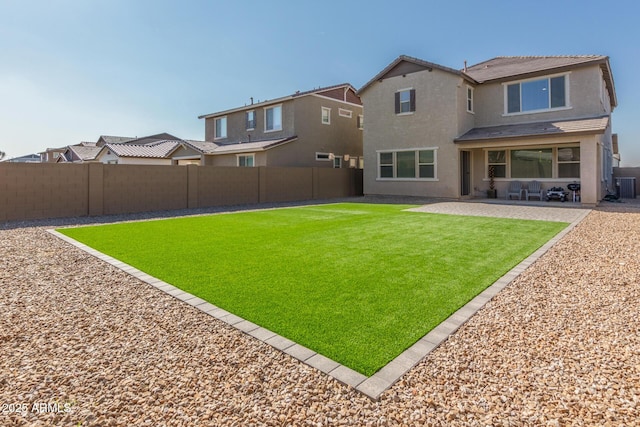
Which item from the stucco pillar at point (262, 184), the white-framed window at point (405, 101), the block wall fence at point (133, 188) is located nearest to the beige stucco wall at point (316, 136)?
the block wall fence at point (133, 188)

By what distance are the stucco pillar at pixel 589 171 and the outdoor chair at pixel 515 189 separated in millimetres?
2847

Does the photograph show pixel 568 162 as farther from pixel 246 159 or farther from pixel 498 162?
pixel 246 159

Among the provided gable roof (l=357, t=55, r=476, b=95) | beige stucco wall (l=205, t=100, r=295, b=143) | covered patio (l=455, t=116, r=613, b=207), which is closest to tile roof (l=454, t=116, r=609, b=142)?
covered patio (l=455, t=116, r=613, b=207)

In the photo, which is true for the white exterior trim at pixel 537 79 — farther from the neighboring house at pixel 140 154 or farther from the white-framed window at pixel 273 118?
the neighboring house at pixel 140 154

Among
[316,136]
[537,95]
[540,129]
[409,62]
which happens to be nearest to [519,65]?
[537,95]

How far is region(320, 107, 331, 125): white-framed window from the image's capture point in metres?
24.8

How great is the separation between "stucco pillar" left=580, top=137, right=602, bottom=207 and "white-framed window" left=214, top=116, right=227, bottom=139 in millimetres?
22746

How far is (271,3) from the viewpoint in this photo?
1515cm

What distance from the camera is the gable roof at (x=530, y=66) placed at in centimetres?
1597

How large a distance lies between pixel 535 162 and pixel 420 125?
5.70 metres

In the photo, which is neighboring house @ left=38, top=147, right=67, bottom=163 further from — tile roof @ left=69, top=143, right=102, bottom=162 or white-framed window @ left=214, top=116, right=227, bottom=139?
white-framed window @ left=214, top=116, right=227, bottom=139

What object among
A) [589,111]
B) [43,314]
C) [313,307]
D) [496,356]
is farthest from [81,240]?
[589,111]

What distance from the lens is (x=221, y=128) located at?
28.8 metres

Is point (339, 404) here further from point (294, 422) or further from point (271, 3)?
point (271, 3)
